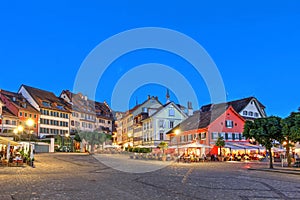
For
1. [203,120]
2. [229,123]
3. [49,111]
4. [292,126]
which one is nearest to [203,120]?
[203,120]

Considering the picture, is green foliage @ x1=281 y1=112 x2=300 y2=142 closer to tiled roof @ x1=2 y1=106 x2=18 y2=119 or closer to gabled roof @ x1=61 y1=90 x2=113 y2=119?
tiled roof @ x1=2 y1=106 x2=18 y2=119

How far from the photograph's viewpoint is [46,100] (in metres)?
83.4

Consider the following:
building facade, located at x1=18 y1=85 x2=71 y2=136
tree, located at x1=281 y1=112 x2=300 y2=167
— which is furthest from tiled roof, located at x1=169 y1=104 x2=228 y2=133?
building facade, located at x1=18 y1=85 x2=71 y2=136

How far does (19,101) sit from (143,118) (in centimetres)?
2860

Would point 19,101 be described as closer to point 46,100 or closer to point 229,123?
point 46,100

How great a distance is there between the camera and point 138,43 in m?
35.5

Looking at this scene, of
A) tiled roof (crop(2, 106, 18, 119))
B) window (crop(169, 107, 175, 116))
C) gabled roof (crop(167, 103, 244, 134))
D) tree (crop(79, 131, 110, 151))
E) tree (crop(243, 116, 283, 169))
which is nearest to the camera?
tree (crop(243, 116, 283, 169))

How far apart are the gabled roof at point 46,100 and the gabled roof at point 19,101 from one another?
102 inches

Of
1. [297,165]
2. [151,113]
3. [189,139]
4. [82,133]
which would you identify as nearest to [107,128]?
[82,133]

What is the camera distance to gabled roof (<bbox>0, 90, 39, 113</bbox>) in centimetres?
7212

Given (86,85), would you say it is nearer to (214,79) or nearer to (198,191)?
(214,79)

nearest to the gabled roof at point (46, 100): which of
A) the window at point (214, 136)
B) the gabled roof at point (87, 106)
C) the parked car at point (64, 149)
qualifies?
the gabled roof at point (87, 106)

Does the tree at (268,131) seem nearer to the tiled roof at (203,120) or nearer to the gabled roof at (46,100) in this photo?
the tiled roof at (203,120)

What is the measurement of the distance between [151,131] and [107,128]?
1596 inches
